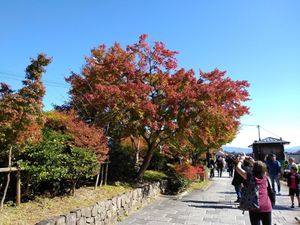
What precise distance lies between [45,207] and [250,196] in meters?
4.64

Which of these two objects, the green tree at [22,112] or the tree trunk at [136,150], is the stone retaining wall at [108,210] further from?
the tree trunk at [136,150]

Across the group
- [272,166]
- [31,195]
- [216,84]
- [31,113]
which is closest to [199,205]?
[272,166]

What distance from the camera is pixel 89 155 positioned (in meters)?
9.25

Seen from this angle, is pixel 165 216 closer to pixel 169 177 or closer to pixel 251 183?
pixel 251 183

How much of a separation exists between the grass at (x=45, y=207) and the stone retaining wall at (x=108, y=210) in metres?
0.47

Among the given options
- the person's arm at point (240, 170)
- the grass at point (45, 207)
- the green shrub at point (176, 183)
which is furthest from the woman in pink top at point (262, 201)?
the green shrub at point (176, 183)

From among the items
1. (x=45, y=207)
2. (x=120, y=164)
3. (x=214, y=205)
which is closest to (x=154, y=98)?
(x=120, y=164)

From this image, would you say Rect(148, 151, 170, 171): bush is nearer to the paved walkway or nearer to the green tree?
the paved walkway

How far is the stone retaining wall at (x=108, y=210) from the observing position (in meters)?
6.54

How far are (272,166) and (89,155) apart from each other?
783 centimetres

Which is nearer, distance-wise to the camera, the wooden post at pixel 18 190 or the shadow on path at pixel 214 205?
the wooden post at pixel 18 190

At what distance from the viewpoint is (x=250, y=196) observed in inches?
206

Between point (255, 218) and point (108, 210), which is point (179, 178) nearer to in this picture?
point (108, 210)

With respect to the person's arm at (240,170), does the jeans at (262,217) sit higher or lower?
lower
